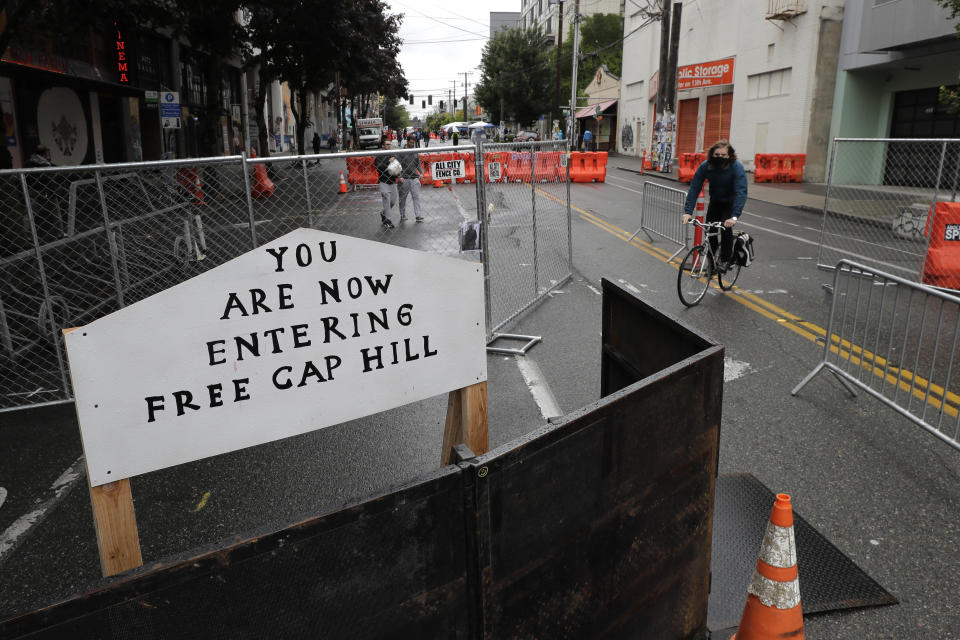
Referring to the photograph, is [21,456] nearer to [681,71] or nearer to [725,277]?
[725,277]

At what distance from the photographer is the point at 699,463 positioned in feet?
→ 8.70

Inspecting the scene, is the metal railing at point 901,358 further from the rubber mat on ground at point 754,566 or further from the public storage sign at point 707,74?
the public storage sign at point 707,74

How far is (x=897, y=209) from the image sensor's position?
1216 centimetres

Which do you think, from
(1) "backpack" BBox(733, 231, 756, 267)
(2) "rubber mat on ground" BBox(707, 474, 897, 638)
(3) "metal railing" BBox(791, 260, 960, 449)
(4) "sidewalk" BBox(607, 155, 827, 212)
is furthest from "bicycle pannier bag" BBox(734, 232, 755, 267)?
(4) "sidewalk" BBox(607, 155, 827, 212)

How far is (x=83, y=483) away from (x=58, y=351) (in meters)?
1.96

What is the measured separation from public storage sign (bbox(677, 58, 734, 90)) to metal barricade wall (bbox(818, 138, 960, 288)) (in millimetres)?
21511

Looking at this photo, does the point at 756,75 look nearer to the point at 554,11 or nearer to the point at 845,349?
the point at 845,349

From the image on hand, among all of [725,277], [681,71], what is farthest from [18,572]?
[681,71]

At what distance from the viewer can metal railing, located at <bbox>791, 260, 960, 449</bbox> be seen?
454cm

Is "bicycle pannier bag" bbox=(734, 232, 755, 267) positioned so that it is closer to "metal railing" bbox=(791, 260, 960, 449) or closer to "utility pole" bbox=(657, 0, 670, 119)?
"metal railing" bbox=(791, 260, 960, 449)

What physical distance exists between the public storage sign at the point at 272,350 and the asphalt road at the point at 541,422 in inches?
23.0

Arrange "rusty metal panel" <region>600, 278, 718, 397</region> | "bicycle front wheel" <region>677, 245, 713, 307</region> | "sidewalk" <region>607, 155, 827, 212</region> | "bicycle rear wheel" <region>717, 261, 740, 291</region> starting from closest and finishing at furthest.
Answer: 1. "rusty metal panel" <region>600, 278, 718, 397</region>
2. "bicycle front wheel" <region>677, 245, 713, 307</region>
3. "bicycle rear wheel" <region>717, 261, 740, 291</region>
4. "sidewalk" <region>607, 155, 827, 212</region>

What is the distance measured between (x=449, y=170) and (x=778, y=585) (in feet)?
17.4

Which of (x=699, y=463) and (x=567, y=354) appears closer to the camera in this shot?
(x=699, y=463)
